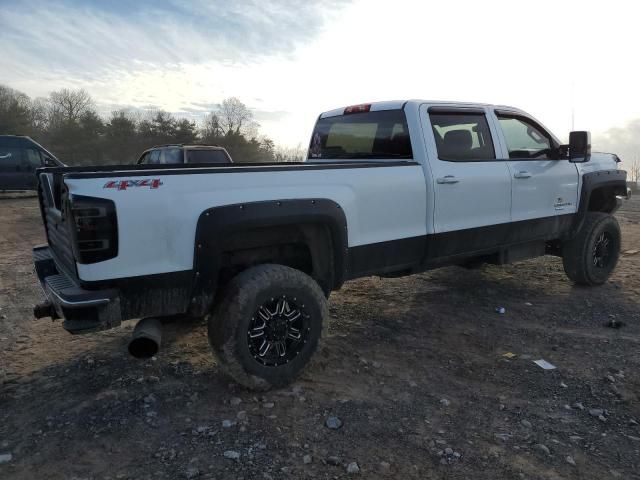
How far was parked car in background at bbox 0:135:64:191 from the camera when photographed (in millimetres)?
16875

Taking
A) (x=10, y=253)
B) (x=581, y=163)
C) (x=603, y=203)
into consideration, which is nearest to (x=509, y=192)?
(x=581, y=163)

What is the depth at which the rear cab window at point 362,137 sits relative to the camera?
4.43 meters

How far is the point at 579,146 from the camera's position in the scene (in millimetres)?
5066

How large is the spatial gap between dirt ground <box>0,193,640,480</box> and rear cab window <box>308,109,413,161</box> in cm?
159

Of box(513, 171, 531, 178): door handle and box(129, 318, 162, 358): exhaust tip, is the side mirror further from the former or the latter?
box(129, 318, 162, 358): exhaust tip

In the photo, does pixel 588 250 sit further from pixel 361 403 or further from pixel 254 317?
pixel 254 317

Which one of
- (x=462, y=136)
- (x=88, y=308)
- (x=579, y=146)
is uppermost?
(x=462, y=136)

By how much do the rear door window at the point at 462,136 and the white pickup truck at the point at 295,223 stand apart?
1 cm

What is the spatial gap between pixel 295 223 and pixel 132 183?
1.07m

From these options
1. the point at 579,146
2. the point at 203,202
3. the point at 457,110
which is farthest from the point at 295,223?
the point at 579,146

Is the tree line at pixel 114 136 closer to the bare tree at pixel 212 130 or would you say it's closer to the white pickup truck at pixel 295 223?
the bare tree at pixel 212 130

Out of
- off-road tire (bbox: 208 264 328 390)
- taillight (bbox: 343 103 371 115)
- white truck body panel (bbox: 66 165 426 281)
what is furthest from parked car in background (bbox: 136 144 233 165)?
off-road tire (bbox: 208 264 328 390)

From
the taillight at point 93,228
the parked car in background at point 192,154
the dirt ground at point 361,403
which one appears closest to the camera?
the dirt ground at point 361,403

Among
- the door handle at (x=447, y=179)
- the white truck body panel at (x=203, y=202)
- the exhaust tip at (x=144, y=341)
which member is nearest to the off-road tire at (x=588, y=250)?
the door handle at (x=447, y=179)
